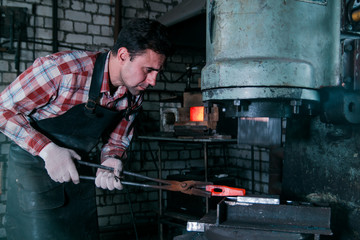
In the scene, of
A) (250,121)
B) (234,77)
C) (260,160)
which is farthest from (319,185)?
(260,160)

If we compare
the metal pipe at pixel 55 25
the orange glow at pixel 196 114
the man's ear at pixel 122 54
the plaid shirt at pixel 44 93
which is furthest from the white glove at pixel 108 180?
the metal pipe at pixel 55 25

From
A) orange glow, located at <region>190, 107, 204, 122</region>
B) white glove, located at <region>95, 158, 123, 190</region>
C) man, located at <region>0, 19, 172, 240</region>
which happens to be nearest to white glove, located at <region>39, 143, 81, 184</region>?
man, located at <region>0, 19, 172, 240</region>

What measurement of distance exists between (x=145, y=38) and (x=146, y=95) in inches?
81.8

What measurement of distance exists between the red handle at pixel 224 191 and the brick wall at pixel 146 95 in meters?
1.92

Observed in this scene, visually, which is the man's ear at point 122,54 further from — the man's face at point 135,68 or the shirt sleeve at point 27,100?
the shirt sleeve at point 27,100

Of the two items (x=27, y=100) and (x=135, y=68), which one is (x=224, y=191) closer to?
(x=135, y=68)

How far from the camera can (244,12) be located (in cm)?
84

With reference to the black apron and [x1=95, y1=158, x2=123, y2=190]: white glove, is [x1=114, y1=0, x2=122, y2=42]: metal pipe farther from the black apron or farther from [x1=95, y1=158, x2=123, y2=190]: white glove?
[x1=95, y1=158, x2=123, y2=190]: white glove

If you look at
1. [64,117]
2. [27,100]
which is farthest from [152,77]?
[27,100]

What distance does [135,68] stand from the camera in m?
1.67

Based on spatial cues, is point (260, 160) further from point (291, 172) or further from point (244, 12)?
point (244, 12)

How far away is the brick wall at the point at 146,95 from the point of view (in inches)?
127

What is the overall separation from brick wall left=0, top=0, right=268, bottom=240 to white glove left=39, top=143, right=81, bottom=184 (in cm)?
165

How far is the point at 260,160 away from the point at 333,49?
2.89m
